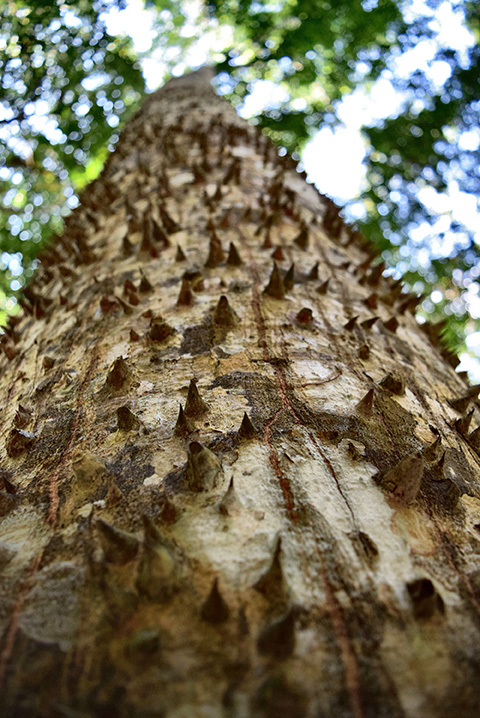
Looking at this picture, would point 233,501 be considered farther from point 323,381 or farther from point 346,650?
point 323,381

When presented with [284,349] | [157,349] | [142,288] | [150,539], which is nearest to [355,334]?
[284,349]

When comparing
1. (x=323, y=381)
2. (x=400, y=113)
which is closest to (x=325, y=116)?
(x=400, y=113)

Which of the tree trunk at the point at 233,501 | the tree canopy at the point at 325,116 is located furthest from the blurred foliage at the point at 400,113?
the tree trunk at the point at 233,501

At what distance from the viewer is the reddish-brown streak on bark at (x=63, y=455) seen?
1.14 meters

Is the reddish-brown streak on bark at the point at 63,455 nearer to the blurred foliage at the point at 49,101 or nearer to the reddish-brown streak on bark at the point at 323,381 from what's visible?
the reddish-brown streak on bark at the point at 323,381

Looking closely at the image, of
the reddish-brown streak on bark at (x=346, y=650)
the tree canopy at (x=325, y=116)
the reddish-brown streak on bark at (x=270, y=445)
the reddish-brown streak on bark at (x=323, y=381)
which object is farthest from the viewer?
the tree canopy at (x=325, y=116)

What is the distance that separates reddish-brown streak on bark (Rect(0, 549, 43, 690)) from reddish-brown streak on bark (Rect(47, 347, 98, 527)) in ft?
0.38

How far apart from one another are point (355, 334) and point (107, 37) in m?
3.64

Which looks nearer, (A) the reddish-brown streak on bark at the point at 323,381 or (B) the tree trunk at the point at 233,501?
(B) the tree trunk at the point at 233,501

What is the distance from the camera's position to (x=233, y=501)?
3.50 ft

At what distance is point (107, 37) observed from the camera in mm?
4047

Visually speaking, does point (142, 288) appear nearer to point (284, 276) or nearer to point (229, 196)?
point (284, 276)

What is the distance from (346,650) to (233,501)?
0.35 meters

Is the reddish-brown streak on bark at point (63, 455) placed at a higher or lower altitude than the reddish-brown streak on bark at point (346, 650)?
lower
